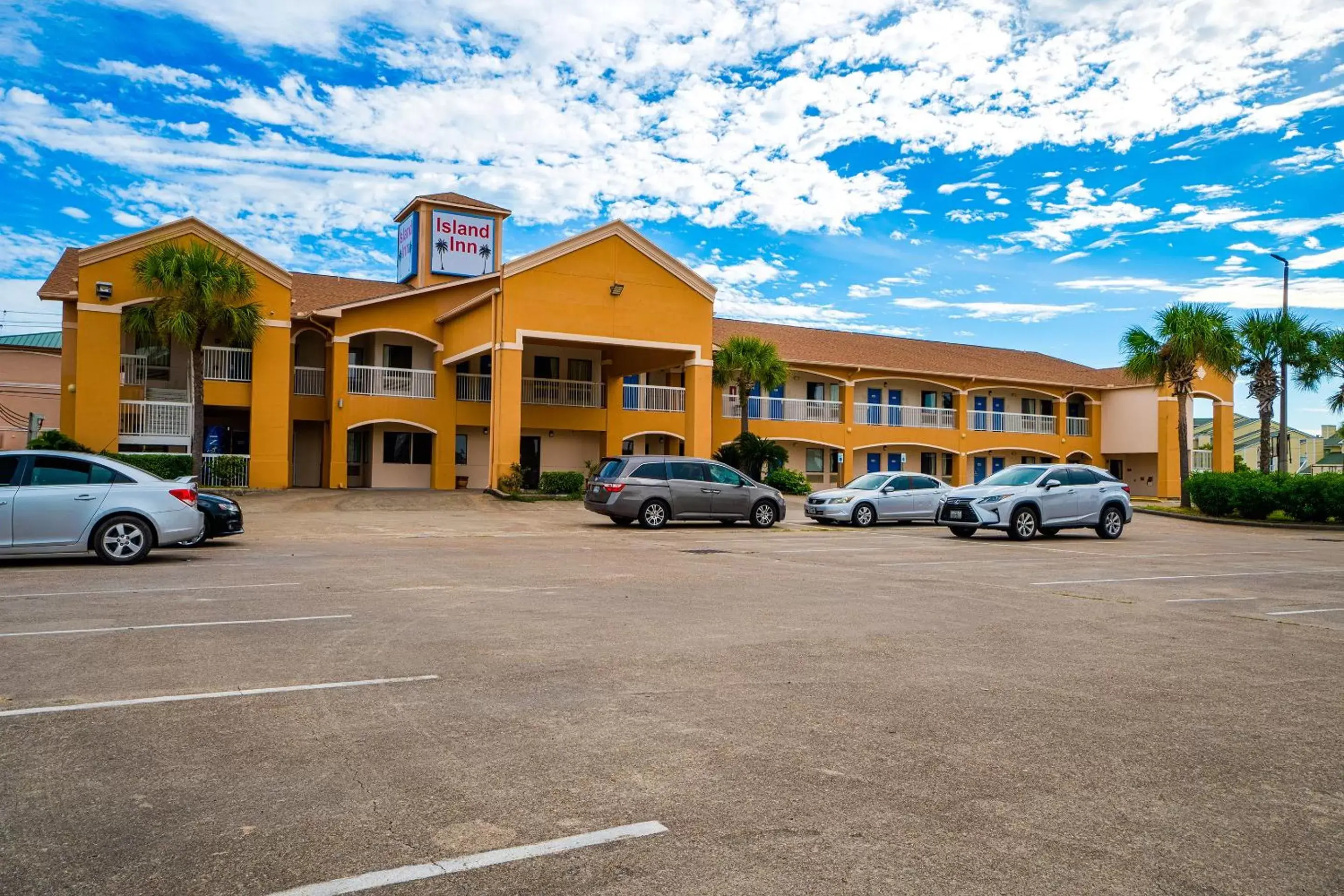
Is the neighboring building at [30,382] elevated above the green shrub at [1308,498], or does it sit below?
above

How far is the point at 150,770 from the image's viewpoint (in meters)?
4.52

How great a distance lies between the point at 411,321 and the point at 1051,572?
84.1 ft

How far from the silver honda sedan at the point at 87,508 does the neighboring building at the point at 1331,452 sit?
8557cm

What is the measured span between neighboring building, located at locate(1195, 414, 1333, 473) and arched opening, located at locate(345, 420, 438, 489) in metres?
60.0

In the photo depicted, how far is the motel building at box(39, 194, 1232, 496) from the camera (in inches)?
1176

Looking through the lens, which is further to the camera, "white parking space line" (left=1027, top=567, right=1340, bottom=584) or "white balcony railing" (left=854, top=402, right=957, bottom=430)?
"white balcony railing" (left=854, top=402, right=957, bottom=430)

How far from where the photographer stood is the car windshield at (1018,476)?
2122 cm

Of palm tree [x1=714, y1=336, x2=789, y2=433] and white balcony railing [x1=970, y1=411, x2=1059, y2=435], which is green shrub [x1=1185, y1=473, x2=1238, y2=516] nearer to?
palm tree [x1=714, y1=336, x2=789, y2=433]

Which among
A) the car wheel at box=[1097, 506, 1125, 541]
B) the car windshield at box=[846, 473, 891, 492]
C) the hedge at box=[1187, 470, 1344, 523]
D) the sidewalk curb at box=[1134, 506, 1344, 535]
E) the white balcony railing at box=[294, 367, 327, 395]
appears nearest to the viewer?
the car wheel at box=[1097, 506, 1125, 541]

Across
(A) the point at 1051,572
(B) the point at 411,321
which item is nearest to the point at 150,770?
(A) the point at 1051,572

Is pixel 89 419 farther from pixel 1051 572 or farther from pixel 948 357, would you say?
pixel 948 357

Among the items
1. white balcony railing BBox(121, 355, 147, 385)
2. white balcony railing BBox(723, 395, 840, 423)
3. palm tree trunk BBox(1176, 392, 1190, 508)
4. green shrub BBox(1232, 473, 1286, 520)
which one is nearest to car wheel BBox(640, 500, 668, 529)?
white balcony railing BBox(121, 355, 147, 385)

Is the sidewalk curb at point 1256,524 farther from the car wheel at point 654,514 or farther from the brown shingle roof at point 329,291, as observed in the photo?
the brown shingle roof at point 329,291

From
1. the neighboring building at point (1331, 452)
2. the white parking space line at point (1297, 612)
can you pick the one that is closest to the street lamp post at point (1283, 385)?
the white parking space line at point (1297, 612)
